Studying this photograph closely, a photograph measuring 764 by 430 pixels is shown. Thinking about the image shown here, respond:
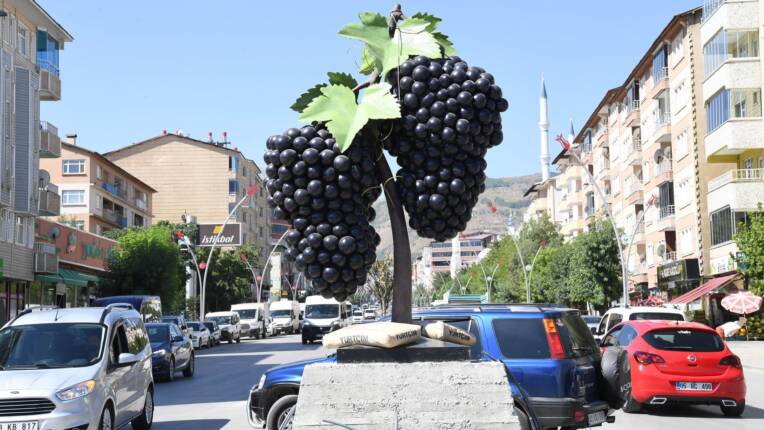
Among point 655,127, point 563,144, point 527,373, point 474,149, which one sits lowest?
point 527,373

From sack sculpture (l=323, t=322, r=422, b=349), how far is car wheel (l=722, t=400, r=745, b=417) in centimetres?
1240

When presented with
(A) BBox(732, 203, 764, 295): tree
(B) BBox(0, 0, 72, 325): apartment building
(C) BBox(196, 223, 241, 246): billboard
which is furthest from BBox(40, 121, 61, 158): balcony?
(A) BBox(732, 203, 764, 295): tree

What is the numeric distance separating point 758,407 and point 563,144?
22.7 meters

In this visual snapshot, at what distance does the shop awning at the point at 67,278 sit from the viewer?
49938 mm

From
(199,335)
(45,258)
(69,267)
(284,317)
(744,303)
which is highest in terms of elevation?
(45,258)

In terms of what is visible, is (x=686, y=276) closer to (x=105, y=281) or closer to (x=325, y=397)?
(x=105, y=281)

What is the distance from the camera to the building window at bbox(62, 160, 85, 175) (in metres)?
77.2

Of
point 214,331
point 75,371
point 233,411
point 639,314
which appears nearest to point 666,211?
point 214,331

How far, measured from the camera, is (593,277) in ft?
226

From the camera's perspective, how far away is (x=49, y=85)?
50.7 metres

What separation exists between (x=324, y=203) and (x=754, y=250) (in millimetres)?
39672

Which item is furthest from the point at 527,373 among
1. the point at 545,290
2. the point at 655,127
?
the point at 545,290

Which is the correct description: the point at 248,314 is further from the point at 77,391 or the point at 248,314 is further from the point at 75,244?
the point at 77,391

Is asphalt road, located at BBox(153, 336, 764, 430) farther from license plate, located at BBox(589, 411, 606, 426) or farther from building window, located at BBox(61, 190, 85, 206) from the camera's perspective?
building window, located at BBox(61, 190, 85, 206)
